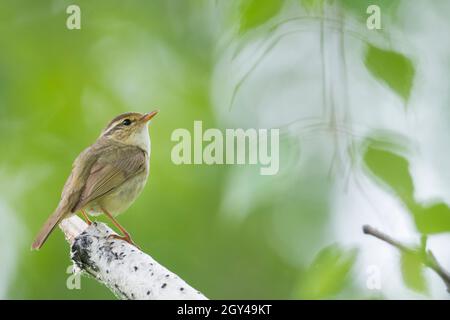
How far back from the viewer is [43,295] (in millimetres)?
5637

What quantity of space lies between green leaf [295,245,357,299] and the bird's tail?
2.46 m

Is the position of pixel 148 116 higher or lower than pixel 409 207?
higher

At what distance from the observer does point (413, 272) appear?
4.40 feet

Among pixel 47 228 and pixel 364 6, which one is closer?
pixel 364 6

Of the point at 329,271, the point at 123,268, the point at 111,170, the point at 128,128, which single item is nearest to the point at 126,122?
the point at 128,128

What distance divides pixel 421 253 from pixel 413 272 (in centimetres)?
7

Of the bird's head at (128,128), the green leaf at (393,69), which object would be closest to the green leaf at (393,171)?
the green leaf at (393,69)

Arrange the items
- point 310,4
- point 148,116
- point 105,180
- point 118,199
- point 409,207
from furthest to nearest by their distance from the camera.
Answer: point 148,116
point 118,199
point 105,180
point 310,4
point 409,207

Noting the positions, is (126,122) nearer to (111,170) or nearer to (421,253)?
(111,170)

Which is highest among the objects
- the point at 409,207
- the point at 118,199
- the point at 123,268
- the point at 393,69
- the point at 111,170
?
the point at 111,170

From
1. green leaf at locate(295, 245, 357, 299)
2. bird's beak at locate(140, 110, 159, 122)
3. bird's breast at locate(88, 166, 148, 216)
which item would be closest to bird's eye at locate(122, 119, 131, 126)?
bird's beak at locate(140, 110, 159, 122)

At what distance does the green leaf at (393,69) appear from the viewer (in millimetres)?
1347

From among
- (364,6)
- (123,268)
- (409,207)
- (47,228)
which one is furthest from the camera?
(47,228)
